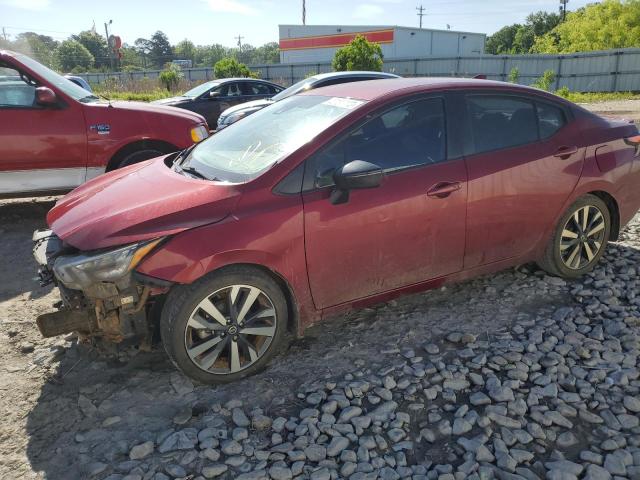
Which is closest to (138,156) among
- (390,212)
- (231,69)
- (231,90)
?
(390,212)

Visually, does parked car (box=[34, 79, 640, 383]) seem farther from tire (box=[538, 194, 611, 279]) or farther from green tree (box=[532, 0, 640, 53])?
green tree (box=[532, 0, 640, 53])

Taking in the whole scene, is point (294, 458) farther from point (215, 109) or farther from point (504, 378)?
point (215, 109)

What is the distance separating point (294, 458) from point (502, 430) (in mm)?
1044

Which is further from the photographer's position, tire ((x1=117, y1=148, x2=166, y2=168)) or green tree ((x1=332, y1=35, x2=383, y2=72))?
green tree ((x1=332, y1=35, x2=383, y2=72))

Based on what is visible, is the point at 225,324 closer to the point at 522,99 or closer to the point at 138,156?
the point at 522,99

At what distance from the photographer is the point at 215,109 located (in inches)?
504

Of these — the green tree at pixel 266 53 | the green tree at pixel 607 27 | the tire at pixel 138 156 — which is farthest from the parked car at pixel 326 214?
the green tree at pixel 266 53

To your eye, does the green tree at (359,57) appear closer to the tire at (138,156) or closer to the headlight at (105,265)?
the tire at (138,156)

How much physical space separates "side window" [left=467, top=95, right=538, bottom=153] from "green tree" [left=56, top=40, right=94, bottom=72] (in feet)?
316

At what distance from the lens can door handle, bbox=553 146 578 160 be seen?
3.81 meters

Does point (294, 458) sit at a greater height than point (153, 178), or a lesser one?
lesser

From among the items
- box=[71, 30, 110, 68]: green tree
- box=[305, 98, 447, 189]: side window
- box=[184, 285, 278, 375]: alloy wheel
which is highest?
box=[71, 30, 110, 68]: green tree

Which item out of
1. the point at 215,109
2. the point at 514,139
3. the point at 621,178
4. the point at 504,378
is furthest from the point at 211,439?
the point at 215,109

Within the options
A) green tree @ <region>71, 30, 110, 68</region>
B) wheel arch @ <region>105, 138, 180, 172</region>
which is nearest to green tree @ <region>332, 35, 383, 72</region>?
wheel arch @ <region>105, 138, 180, 172</region>
